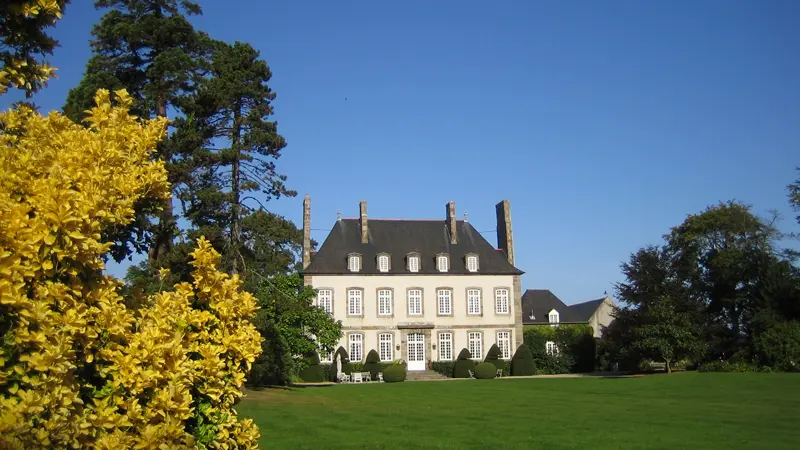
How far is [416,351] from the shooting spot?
4819 centimetres

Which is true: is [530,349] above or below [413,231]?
below

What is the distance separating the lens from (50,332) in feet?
14.7

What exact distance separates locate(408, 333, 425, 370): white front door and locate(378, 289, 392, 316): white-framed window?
2.32m

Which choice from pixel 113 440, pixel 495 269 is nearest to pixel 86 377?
pixel 113 440

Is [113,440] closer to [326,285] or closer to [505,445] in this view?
[505,445]

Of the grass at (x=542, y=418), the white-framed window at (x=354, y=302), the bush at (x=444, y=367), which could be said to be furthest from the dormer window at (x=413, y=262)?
the grass at (x=542, y=418)

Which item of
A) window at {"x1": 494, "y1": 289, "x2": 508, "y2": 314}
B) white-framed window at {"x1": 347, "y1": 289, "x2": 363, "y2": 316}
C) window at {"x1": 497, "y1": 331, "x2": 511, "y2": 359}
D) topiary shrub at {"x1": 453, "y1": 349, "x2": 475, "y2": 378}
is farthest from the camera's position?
window at {"x1": 494, "y1": 289, "x2": 508, "y2": 314}

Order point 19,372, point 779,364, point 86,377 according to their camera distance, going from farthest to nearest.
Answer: point 779,364
point 86,377
point 19,372

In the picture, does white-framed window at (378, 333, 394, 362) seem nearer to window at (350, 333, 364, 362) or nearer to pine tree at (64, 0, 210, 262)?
window at (350, 333, 364, 362)

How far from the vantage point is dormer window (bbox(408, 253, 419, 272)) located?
159 ft

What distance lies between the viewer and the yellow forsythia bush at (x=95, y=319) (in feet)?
14.5

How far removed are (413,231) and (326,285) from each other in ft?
26.0

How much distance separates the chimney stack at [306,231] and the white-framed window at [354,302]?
12.4ft

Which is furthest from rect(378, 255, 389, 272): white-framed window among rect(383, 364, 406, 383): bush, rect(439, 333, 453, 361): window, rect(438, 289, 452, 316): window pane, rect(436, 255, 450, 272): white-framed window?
rect(383, 364, 406, 383): bush
